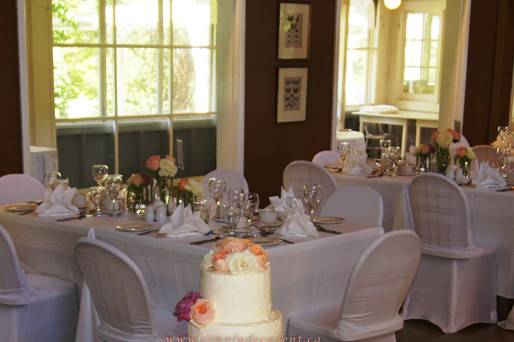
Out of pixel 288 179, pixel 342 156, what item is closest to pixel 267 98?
pixel 342 156

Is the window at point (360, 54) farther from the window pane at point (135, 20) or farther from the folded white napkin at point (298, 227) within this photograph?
the folded white napkin at point (298, 227)

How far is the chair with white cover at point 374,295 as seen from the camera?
12.6 ft

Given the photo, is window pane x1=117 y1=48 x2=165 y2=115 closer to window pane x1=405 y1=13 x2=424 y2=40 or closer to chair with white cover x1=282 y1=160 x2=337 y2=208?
chair with white cover x1=282 y1=160 x2=337 y2=208

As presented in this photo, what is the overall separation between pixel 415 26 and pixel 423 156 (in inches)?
288

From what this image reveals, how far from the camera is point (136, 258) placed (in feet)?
14.0

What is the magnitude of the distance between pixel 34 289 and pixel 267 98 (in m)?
4.02

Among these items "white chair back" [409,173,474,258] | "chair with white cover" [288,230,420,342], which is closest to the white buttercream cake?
"chair with white cover" [288,230,420,342]

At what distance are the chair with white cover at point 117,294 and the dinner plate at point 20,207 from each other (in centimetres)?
126

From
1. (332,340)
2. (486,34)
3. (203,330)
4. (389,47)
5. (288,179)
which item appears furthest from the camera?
(389,47)

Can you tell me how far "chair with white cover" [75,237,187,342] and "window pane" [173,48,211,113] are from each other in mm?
6499

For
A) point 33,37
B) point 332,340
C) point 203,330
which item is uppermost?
point 33,37

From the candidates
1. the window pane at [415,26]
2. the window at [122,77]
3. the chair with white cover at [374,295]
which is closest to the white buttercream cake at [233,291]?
the chair with white cover at [374,295]

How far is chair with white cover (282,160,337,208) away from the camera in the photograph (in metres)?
6.28

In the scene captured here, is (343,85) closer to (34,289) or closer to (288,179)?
(288,179)
